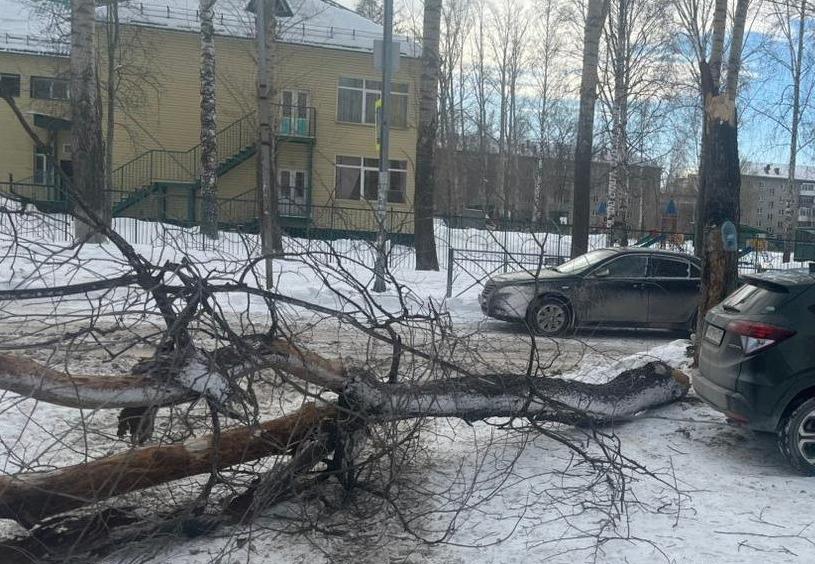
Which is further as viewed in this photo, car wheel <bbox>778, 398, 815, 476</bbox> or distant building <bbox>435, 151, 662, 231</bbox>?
distant building <bbox>435, 151, 662, 231</bbox>

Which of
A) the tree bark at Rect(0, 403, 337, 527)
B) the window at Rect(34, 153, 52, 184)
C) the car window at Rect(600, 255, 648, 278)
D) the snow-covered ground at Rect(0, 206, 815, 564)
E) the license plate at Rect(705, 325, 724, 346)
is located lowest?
the snow-covered ground at Rect(0, 206, 815, 564)

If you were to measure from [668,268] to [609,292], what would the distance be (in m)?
1.09

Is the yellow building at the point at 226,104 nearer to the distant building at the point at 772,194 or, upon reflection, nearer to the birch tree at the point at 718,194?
the birch tree at the point at 718,194

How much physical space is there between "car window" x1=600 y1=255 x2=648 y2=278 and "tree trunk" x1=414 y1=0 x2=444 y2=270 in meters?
6.89

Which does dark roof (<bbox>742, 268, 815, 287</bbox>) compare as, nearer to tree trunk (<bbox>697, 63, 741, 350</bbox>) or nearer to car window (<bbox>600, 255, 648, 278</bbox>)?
tree trunk (<bbox>697, 63, 741, 350</bbox>)

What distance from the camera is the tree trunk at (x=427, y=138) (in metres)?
18.6

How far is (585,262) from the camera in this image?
12406mm

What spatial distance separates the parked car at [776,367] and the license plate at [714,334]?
0.09m

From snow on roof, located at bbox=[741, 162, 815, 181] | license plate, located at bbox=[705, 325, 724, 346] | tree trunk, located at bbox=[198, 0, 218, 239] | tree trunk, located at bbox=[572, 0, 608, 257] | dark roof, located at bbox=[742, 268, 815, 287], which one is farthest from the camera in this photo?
snow on roof, located at bbox=[741, 162, 815, 181]

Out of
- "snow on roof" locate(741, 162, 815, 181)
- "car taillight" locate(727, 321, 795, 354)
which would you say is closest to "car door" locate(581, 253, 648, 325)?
"car taillight" locate(727, 321, 795, 354)

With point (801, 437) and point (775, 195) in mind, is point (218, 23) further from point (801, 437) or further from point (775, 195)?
point (775, 195)

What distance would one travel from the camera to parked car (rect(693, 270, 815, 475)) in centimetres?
523

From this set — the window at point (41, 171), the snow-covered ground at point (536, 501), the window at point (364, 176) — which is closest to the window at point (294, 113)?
the window at point (364, 176)

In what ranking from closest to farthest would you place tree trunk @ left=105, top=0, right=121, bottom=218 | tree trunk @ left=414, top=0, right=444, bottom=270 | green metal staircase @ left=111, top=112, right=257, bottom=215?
tree trunk @ left=414, top=0, right=444, bottom=270 < tree trunk @ left=105, top=0, right=121, bottom=218 < green metal staircase @ left=111, top=112, right=257, bottom=215
